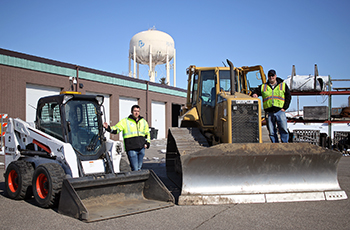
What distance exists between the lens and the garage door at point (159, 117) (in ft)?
84.3

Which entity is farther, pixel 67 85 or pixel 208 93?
pixel 67 85

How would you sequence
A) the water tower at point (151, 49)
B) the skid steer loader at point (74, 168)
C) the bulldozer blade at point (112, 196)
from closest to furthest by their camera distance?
the bulldozer blade at point (112, 196)
the skid steer loader at point (74, 168)
the water tower at point (151, 49)

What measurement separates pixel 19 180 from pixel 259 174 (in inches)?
172

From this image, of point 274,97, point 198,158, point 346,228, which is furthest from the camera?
point 274,97

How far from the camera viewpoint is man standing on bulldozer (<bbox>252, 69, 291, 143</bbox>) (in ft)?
23.3

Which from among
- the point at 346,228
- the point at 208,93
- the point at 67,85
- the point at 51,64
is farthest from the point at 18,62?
the point at 346,228

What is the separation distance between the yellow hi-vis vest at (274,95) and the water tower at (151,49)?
81.1 feet

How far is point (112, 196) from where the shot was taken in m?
5.47

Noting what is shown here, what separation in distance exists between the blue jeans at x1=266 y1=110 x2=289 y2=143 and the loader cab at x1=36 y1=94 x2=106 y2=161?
3682mm

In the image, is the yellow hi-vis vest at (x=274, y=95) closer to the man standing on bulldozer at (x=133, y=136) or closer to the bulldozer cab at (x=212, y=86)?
the bulldozer cab at (x=212, y=86)

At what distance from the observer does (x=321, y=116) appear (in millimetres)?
17625

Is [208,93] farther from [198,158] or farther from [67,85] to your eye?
[67,85]

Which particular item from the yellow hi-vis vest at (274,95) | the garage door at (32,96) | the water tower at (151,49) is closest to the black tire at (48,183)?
the yellow hi-vis vest at (274,95)

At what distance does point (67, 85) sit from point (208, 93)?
11.8 meters
